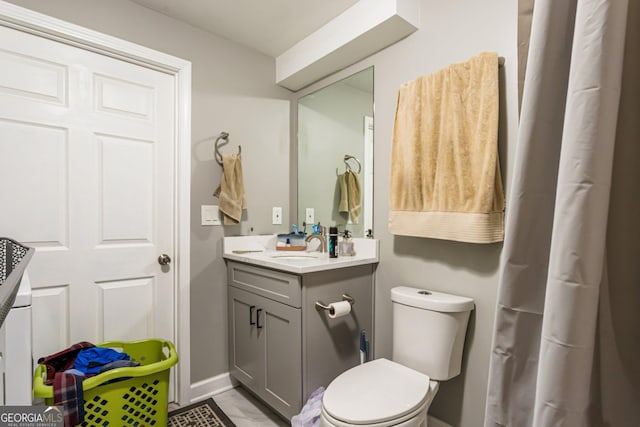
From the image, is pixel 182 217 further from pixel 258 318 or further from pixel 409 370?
pixel 409 370

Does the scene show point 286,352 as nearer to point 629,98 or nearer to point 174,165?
point 174,165

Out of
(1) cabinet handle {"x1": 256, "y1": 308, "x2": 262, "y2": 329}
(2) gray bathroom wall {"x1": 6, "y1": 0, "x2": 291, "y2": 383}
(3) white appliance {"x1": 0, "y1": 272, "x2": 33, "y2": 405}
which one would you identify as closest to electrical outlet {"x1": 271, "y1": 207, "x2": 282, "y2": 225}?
(2) gray bathroom wall {"x1": 6, "y1": 0, "x2": 291, "y2": 383}

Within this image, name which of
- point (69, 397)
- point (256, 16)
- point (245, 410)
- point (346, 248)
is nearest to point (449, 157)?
point (346, 248)

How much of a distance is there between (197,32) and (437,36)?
1.45 meters

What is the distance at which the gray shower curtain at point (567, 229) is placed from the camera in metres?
0.42

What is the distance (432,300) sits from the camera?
1.53 meters

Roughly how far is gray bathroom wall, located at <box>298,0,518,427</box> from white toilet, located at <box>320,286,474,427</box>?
0.08 metres

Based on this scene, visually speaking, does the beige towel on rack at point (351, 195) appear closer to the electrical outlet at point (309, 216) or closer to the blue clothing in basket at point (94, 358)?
the electrical outlet at point (309, 216)

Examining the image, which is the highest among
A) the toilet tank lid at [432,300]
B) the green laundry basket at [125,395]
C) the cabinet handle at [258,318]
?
the toilet tank lid at [432,300]

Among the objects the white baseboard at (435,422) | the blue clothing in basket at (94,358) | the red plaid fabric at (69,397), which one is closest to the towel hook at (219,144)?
the blue clothing in basket at (94,358)

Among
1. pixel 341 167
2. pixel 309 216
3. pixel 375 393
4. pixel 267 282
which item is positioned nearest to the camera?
pixel 375 393

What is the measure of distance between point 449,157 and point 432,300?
67 centimetres

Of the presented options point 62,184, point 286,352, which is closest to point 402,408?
point 286,352

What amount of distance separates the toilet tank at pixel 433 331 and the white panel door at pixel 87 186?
4.63 ft
